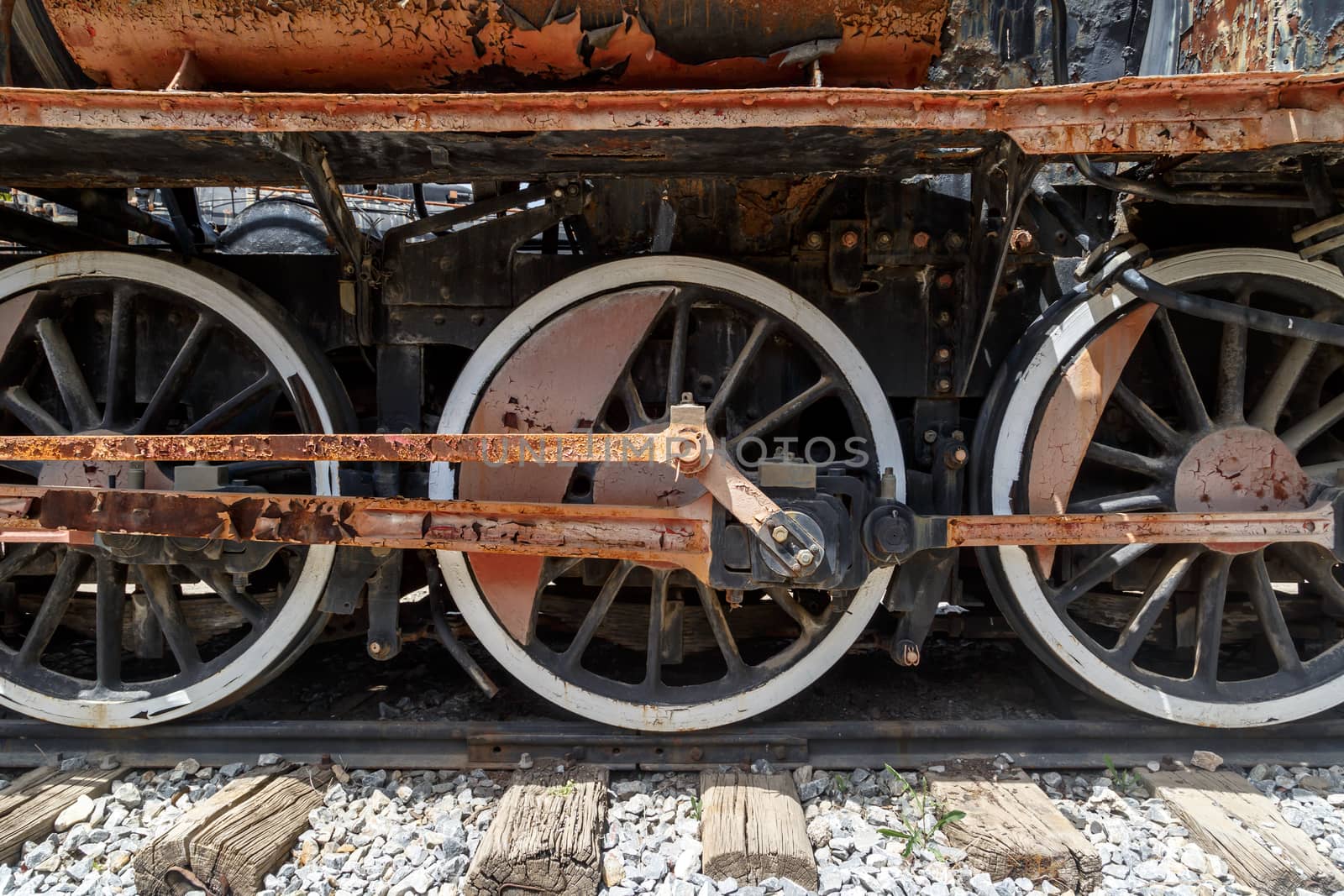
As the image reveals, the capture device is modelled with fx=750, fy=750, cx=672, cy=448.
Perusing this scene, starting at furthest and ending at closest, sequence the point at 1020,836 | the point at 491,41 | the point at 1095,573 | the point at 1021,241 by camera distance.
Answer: the point at 1095,573 < the point at 1021,241 < the point at 1020,836 < the point at 491,41

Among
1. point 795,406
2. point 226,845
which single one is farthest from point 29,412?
point 795,406

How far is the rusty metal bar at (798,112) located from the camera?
1.48 m

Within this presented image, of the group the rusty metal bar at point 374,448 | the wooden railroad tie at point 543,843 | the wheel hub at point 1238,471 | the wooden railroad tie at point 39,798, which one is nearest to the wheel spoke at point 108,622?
the wooden railroad tie at point 39,798

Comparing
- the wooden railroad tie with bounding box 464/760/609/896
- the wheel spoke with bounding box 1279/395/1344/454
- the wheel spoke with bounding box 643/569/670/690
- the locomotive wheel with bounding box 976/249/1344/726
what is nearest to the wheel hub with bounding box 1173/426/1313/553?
the locomotive wheel with bounding box 976/249/1344/726

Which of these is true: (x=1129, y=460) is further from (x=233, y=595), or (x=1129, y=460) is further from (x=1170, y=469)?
(x=233, y=595)

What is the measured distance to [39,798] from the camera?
204 centimetres

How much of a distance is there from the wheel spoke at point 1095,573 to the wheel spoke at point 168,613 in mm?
2605

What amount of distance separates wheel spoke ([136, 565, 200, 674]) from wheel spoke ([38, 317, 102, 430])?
0.49 meters

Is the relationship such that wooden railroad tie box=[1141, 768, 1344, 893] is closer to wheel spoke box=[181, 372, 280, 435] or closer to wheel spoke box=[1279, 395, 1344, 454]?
wheel spoke box=[1279, 395, 1344, 454]

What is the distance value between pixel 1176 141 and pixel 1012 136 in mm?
326

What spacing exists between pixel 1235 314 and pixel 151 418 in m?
3.08

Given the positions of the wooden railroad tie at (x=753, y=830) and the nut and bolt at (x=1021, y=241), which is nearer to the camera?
the wooden railroad tie at (x=753, y=830)

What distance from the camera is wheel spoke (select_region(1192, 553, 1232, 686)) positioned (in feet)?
7.26

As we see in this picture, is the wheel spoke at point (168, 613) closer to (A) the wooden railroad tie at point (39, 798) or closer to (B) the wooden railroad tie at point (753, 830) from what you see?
(A) the wooden railroad tie at point (39, 798)
